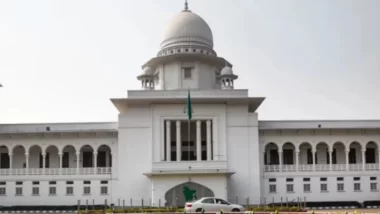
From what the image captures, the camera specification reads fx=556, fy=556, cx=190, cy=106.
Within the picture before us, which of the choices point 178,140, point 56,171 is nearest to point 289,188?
point 178,140

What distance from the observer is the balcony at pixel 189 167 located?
44.2 metres

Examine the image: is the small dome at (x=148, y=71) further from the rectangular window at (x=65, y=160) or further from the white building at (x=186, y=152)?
the rectangular window at (x=65, y=160)

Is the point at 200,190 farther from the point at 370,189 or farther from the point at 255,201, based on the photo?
the point at 370,189

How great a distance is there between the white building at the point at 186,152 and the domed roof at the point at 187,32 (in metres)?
1.29

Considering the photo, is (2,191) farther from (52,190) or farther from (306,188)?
(306,188)

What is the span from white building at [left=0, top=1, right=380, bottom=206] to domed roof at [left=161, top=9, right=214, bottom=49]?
50.8 inches

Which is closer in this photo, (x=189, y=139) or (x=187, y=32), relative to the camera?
(x=189, y=139)

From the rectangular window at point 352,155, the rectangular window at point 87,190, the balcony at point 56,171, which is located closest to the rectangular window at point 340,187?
the rectangular window at point 352,155

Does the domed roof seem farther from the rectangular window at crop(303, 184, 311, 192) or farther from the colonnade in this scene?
the rectangular window at crop(303, 184, 311, 192)

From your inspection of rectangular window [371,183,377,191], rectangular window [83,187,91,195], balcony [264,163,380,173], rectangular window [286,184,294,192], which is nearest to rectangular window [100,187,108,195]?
rectangular window [83,187,91,195]

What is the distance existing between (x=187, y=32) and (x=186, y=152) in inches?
457

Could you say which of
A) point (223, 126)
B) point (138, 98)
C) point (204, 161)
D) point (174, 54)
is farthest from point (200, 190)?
point (174, 54)

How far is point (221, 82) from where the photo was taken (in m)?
51.2

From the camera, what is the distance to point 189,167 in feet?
146
